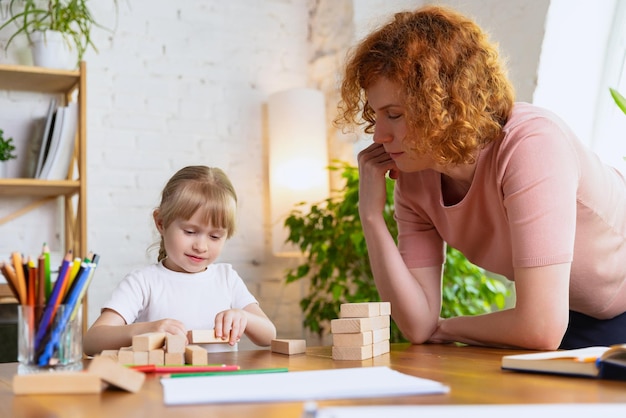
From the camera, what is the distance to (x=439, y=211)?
1525 mm

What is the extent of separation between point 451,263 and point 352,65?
1480 mm

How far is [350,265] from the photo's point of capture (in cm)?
318

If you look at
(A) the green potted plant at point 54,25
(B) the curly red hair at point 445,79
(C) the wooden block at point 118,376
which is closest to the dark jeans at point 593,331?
(B) the curly red hair at point 445,79

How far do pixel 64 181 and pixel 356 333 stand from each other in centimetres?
197

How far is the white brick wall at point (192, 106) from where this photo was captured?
10.7ft

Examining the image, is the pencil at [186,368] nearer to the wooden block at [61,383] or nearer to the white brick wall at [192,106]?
the wooden block at [61,383]

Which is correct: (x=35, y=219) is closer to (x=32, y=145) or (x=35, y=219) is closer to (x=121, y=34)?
(x=32, y=145)

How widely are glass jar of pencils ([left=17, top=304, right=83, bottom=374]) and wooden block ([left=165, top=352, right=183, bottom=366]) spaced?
5.9 inches

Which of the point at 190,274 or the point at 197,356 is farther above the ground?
the point at 190,274

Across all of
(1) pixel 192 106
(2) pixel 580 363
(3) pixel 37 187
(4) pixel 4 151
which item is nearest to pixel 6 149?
(4) pixel 4 151

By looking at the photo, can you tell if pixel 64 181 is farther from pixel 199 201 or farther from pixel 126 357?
pixel 126 357

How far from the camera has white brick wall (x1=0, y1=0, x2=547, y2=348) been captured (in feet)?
10.7

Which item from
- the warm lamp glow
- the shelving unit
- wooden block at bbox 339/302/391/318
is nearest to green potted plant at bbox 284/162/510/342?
the warm lamp glow

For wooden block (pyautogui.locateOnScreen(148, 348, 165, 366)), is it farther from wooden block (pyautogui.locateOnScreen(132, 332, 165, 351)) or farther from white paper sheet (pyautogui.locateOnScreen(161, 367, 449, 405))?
white paper sheet (pyautogui.locateOnScreen(161, 367, 449, 405))
